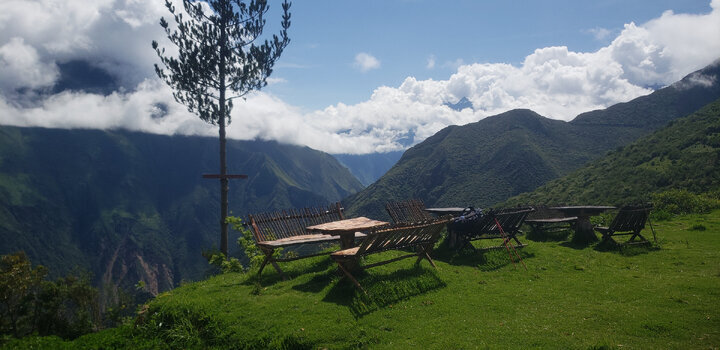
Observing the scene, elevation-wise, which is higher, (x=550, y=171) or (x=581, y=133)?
(x=581, y=133)

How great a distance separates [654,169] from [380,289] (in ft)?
161

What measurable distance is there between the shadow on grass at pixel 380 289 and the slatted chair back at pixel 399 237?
0.63 meters

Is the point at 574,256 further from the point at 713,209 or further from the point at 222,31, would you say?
the point at 222,31

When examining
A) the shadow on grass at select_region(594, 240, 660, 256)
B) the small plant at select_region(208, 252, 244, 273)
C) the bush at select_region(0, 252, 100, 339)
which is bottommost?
the bush at select_region(0, 252, 100, 339)

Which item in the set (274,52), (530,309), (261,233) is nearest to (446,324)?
(530,309)

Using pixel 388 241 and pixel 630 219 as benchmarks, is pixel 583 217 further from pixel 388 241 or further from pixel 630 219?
pixel 388 241

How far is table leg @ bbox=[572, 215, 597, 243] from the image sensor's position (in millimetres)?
14406

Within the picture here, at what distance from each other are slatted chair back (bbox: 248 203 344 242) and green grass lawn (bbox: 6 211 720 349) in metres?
1.58

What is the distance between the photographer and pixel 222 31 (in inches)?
677

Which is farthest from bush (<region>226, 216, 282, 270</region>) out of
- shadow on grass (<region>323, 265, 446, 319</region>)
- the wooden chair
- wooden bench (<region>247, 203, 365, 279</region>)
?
the wooden chair

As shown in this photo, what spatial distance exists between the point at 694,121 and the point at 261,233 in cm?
6732

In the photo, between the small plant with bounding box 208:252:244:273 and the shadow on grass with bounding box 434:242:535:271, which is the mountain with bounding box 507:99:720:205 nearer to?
the shadow on grass with bounding box 434:242:535:271

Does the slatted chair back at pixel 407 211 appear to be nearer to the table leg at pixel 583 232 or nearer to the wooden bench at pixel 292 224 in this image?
the wooden bench at pixel 292 224

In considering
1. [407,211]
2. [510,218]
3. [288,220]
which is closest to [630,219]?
[510,218]
